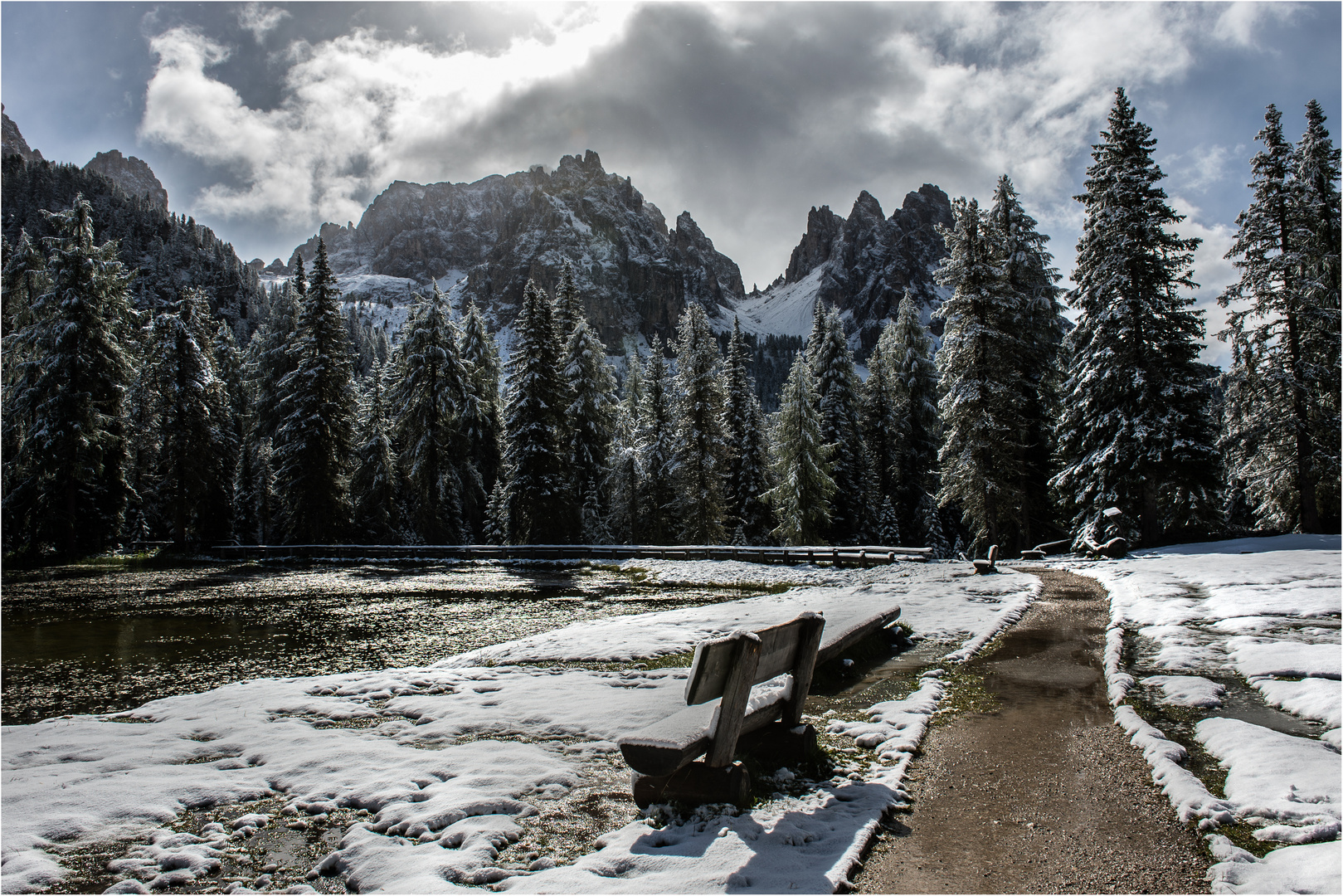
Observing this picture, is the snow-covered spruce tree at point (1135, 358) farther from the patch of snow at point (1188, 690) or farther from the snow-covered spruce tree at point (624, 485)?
the snow-covered spruce tree at point (624, 485)

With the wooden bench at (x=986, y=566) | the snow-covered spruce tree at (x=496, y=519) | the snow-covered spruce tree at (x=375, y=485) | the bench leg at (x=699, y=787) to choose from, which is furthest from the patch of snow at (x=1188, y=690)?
the snow-covered spruce tree at (x=375, y=485)

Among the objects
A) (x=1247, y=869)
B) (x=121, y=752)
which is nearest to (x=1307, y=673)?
(x=1247, y=869)

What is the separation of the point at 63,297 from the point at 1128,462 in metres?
43.9

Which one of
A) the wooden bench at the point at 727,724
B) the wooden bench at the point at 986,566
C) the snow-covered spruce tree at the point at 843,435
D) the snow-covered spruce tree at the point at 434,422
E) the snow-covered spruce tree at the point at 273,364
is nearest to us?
the wooden bench at the point at 727,724

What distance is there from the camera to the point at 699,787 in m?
4.26

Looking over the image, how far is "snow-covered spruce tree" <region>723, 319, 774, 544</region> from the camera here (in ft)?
124

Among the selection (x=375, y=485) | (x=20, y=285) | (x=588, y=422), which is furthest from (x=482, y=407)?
(x=20, y=285)

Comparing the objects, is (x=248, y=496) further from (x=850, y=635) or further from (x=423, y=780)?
(x=850, y=635)

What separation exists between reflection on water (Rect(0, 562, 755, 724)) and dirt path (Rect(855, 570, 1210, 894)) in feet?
25.6

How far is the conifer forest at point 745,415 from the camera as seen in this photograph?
21.9 metres

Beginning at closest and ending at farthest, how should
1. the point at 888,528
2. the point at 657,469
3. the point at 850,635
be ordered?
the point at 850,635 < the point at 657,469 < the point at 888,528

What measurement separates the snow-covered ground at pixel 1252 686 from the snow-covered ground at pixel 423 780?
1725 mm

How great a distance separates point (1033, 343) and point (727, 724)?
1161 inches

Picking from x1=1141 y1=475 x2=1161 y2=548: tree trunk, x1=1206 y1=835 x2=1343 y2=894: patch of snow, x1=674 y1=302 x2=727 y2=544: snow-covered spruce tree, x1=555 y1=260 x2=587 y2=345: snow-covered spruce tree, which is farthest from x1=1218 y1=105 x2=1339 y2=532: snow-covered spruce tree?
x1=555 y1=260 x2=587 y2=345: snow-covered spruce tree
